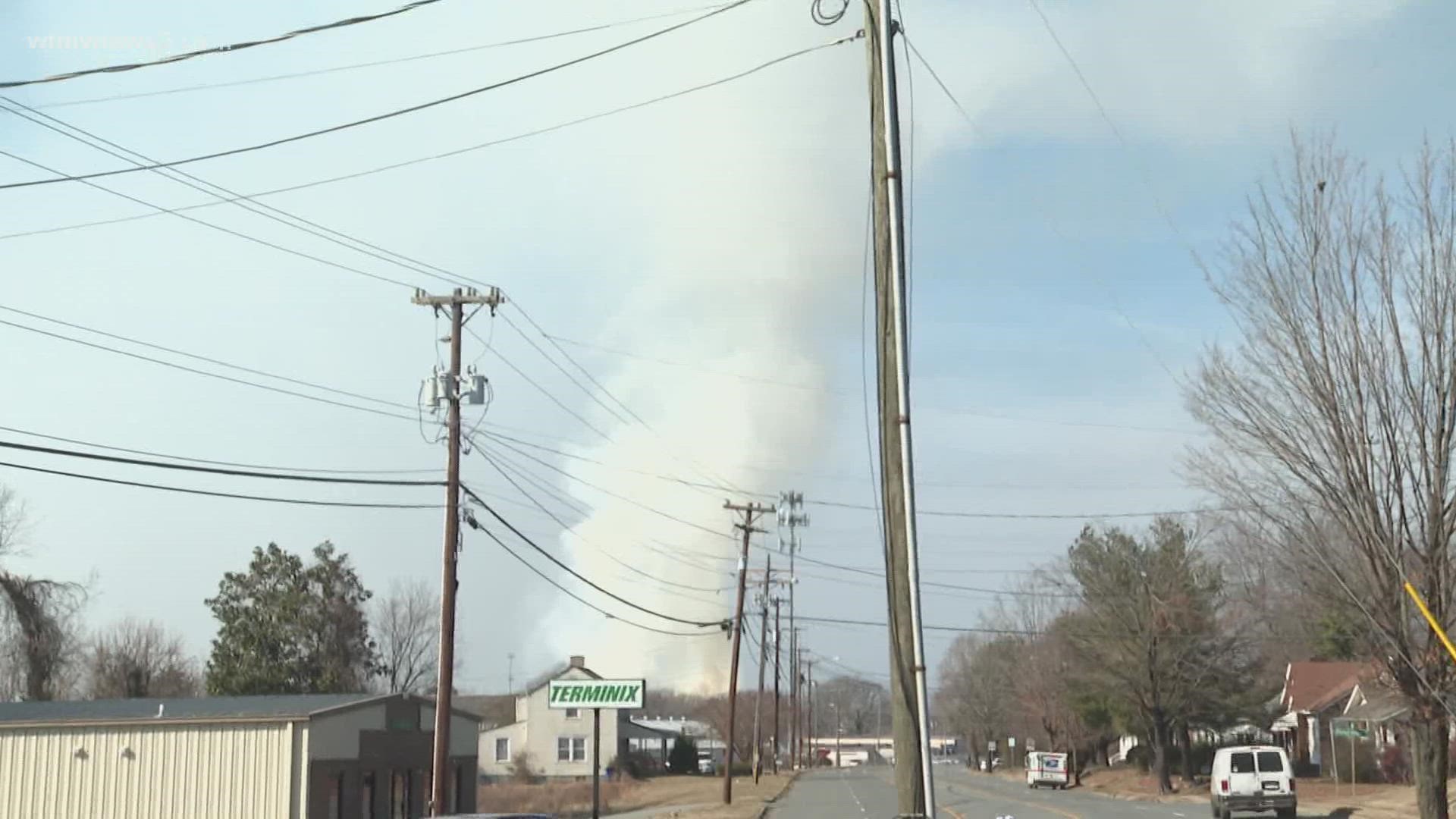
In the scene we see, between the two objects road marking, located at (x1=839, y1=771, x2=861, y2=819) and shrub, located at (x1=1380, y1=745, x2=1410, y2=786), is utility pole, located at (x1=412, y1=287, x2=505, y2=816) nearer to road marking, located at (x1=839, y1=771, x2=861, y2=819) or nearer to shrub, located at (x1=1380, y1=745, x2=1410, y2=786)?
road marking, located at (x1=839, y1=771, x2=861, y2=819)

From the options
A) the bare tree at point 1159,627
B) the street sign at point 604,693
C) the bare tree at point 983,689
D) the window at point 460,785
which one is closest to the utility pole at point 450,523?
the street sign at point 604,693

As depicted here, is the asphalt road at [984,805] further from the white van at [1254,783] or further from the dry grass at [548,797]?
the dry grass at [548,797]

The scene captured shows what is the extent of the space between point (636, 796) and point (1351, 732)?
3539cm

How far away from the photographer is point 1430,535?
2453 cm

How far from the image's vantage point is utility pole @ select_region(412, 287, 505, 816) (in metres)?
32.7

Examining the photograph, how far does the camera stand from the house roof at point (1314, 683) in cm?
7606

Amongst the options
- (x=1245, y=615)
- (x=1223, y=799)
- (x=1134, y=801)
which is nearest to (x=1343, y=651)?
(x=1245, y=615)

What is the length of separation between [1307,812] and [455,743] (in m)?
27.5

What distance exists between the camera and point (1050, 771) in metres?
83.0

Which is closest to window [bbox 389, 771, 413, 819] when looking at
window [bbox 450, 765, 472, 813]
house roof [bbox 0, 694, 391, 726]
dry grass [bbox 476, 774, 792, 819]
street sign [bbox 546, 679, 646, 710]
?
house roof [bbox 0, 694, 391, 726]

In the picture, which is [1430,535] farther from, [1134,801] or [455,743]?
[1134,801]

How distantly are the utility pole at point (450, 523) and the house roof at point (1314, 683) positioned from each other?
55.0 metres

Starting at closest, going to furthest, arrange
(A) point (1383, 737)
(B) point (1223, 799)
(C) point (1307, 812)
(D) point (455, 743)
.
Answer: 1. (B) point (1223, 799)
2. (C) point (1307, 812)
3. (D) point (455, 743)
4. (A) point (1383, 737)

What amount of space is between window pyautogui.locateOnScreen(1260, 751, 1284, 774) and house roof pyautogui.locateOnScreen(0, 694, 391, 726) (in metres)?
25.2
